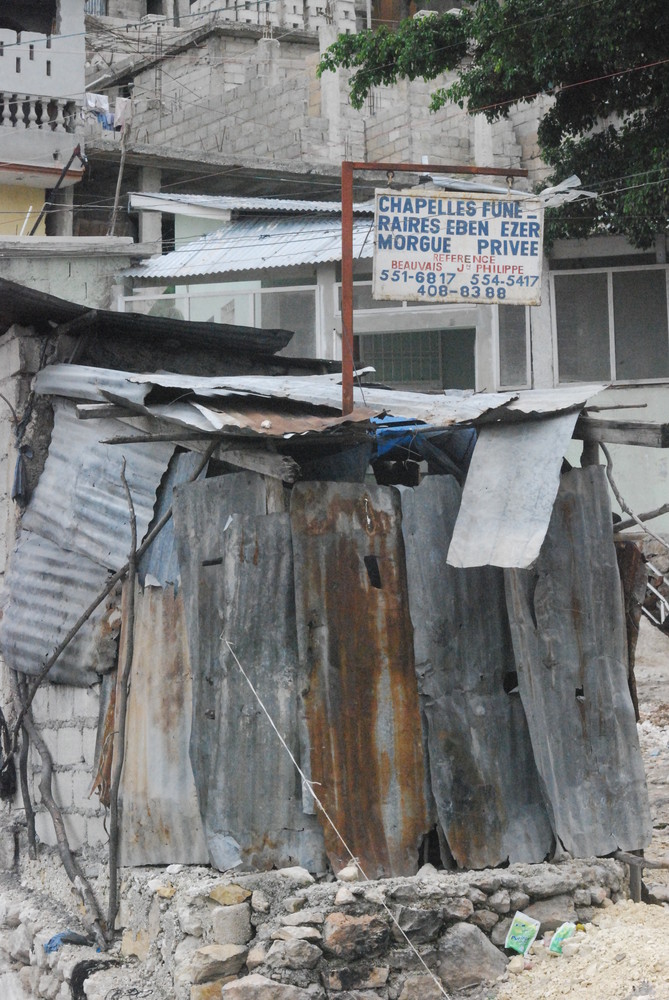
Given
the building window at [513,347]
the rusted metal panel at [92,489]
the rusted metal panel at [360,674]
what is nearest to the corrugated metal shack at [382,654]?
the rusted metal panel at [360,674]

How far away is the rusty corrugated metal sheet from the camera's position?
708 centimetres

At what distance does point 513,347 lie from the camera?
55.4ft

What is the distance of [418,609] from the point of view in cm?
608

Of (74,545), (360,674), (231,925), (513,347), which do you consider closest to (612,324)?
(513,347)

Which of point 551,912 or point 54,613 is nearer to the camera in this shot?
point 551,912

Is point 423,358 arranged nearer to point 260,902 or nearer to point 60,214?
point 60,214

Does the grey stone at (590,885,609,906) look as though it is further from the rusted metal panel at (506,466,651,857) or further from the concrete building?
the concrete building

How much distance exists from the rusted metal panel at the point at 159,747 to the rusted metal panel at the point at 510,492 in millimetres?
1761

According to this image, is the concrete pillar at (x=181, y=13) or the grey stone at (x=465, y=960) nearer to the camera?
the grey stone at (x=465, y=960)

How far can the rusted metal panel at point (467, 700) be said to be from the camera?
5.98 meters

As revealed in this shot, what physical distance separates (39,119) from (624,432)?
50.7 ft

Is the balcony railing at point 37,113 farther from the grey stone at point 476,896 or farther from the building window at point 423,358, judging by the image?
the grey stone at point 476,896

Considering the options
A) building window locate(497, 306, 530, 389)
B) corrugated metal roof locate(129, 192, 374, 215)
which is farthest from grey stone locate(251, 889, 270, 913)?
corrugated metal roof locate(129, 192, 374, 215)

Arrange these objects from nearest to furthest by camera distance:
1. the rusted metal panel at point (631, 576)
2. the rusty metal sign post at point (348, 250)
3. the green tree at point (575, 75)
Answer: the rusty metal sign post at point (348, 250) → the rusted metal panel at point (631, 576) → the green tree at point (575, 75)
